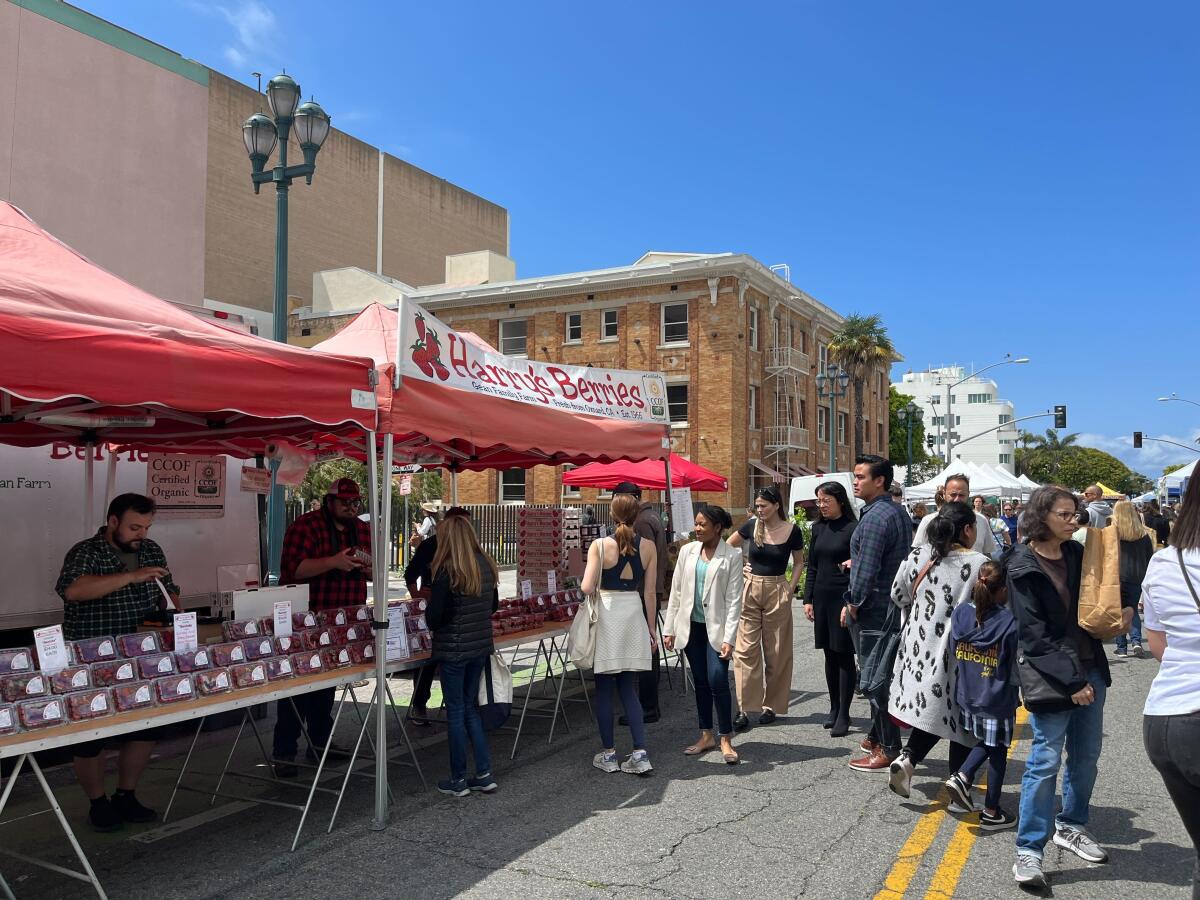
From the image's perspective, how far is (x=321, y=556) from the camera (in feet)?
21.8

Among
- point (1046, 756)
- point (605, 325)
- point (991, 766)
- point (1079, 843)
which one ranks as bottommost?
point (1079, 843)

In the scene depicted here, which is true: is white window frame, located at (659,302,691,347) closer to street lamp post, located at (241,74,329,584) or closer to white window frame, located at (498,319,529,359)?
white window frame, located at (498,319,529,359)

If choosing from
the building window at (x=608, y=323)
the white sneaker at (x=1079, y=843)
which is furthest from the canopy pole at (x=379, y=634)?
the building window at (x=608, y=323)

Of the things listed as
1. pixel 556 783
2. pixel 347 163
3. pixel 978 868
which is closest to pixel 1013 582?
pixel 978 868

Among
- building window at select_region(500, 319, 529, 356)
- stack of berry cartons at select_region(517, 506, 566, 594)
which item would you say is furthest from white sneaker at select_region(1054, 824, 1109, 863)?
building window at select_region(500, 319, 529, 356)

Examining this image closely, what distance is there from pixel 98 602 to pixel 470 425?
249 cm

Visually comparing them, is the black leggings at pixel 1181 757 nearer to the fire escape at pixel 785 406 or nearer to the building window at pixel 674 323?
the building window at pixel 674 323

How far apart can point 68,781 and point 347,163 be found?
4002cm

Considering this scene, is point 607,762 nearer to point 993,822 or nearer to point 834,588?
point 834,588

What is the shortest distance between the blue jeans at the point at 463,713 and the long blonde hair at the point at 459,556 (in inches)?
19.6

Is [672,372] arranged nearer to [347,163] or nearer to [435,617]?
[347,163]

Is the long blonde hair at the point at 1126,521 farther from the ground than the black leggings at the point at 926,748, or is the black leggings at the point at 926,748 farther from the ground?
the long blonde hair at the point at 1126,521

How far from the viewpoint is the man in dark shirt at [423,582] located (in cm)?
596

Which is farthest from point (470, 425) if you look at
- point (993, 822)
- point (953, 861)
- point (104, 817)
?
point (993, 822)
